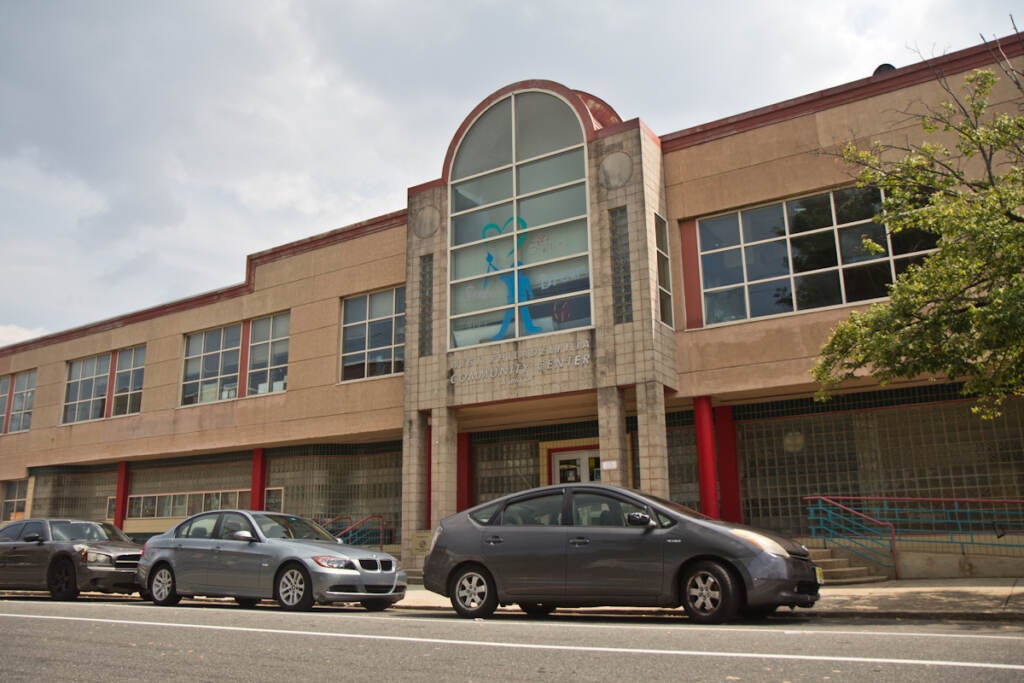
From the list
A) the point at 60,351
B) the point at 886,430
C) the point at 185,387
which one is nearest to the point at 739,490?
the point at 886,430

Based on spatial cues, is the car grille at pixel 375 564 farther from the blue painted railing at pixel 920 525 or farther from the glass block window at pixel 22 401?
the glass block window at pixel 22 401

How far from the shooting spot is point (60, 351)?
31.4 metres

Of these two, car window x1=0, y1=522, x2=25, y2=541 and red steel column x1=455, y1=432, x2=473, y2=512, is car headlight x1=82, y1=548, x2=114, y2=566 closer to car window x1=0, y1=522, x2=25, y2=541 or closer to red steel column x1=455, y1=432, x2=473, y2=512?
car window x1=0, y1=522, x2=25, y2=541

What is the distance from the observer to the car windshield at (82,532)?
14609 mm

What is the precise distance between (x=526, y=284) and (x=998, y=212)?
1013 cm

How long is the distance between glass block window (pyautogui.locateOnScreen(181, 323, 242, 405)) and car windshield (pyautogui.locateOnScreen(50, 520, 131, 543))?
1040 centimetres

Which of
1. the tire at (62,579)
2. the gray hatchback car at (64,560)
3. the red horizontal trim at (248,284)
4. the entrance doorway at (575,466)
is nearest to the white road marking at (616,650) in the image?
the gray hatchback car at (64,560)

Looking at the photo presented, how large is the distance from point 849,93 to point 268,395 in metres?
17.0

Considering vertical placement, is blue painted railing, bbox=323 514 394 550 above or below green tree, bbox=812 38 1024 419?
below

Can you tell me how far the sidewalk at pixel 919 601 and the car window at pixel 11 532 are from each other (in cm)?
718

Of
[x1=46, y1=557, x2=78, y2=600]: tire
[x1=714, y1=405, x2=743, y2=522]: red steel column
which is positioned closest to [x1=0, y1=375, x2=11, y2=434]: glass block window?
[x1=46, y1=557, x2=78, y2=600]: tire

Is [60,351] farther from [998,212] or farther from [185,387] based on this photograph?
[998,212]

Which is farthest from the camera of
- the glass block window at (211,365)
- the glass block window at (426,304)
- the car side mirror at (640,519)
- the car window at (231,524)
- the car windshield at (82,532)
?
the glass block window at (211,365)

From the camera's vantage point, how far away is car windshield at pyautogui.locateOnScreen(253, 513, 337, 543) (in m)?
12.4
